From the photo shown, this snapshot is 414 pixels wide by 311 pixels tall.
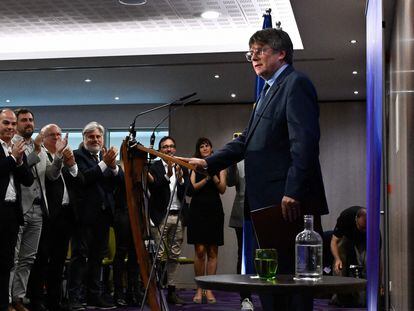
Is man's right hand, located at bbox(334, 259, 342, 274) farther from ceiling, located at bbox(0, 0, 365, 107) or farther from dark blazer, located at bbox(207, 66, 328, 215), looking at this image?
dark blazer, located at bbox(207, 66, 328, 215)

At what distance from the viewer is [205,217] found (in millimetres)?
6609

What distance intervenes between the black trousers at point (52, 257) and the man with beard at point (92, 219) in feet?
0.54

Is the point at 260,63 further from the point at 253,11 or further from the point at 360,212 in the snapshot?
the point at 253,11

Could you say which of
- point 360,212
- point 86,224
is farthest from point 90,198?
point 360,212

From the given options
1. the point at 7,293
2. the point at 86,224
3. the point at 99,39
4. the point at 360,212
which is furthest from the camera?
the point at 99,39

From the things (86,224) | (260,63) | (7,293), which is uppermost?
(260,63)

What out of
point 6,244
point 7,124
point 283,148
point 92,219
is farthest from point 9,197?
point 283,148

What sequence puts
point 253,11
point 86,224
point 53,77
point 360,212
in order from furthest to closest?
1. point 53,77
2. point 253,11
3. point 360,212
4. point 86,224

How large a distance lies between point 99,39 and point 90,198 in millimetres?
3053

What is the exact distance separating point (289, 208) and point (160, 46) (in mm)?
5687

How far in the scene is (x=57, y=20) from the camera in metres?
7.66

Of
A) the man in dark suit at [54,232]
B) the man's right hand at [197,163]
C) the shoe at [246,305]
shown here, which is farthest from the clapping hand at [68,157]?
the man's right hand at [197,163]

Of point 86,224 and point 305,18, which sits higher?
point 305,18

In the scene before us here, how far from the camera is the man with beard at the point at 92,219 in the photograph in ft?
18.5
